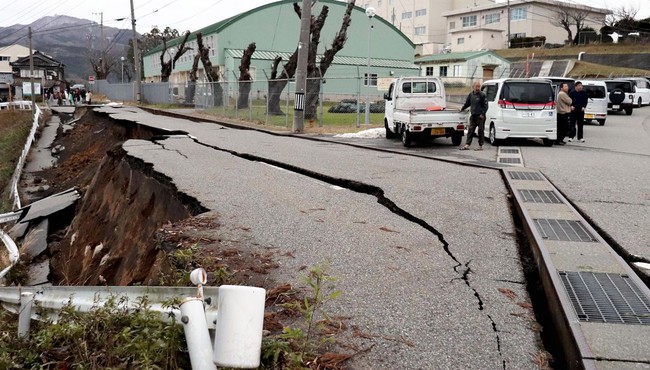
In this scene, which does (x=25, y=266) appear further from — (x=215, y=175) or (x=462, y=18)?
(x=462, y=18)

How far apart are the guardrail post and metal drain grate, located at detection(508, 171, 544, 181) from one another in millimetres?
8346

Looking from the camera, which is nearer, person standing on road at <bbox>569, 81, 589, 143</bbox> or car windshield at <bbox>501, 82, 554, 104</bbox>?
car windshield at <bbox>501, 82, 554, 104</bbox>

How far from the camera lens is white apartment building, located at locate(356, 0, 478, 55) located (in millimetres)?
83312

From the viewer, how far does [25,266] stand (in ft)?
34.0

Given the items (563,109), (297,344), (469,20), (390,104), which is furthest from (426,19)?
(297,344)

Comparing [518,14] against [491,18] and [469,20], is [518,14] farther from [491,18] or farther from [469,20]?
[469,20]

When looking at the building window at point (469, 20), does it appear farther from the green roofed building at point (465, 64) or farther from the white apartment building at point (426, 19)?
the green roofed building at point (465, 64)

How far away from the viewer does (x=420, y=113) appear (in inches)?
632

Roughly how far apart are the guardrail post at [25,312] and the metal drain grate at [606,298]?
12.5 feet

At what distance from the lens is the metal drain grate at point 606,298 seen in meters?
4.01

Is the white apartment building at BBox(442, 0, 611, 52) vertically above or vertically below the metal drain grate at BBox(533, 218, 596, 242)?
above

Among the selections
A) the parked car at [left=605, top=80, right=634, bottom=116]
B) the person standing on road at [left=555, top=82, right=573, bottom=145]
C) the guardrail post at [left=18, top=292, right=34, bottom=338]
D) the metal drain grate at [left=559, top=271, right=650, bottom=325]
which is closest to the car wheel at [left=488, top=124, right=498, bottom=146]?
the person standing on road at [left=555, top=82, right=573, bottom=145]

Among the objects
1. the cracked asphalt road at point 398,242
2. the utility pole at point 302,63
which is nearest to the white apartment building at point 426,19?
the utility pole at point 302,63

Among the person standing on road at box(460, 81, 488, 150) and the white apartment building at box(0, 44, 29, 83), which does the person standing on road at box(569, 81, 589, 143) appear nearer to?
the person standing on road at box(460, 81, 488, 150)
